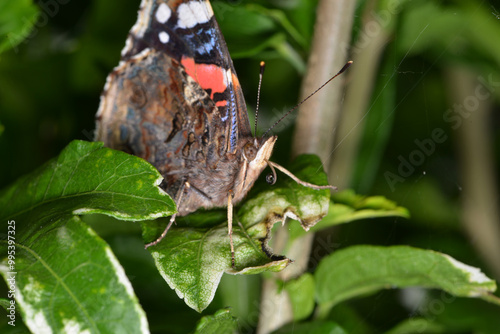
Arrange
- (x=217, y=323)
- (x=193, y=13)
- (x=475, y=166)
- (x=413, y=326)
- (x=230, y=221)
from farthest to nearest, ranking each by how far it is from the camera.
→ (x=475, y=166)
(x=413, y=326)
(x=193, y=13)
(x=230, y=221)
(x=217, y=323)

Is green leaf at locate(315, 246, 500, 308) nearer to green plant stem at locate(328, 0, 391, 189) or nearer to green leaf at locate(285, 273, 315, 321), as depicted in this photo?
green leaf at locate(285, 273, 315, 321)

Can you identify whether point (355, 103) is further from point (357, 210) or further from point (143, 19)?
point (143, 19)

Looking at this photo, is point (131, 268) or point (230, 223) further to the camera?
point (131, 268)

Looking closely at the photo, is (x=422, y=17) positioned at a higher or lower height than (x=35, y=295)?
higher

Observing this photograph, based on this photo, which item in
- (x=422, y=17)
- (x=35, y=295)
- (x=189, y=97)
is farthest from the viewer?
(x=422, y=17)

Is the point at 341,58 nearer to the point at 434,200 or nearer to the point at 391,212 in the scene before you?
the point at 391,212

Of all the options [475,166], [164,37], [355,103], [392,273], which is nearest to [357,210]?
[392,273]

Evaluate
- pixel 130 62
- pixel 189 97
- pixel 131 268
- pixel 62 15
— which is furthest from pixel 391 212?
pixel 62 15
